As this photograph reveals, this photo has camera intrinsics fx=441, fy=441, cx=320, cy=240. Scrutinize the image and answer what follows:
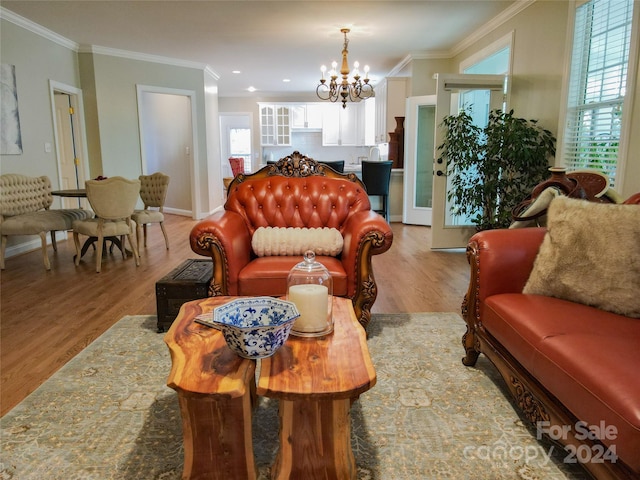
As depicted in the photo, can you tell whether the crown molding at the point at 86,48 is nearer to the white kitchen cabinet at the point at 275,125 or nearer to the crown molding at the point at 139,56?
the crown molding at the point at 139,56

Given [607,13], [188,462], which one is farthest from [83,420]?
[607,13]

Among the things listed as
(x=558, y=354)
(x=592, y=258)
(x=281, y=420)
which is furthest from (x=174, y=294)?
(x=592, y=258)

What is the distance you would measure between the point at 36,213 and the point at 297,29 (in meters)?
3.52

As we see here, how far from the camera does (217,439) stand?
1368 millimetres

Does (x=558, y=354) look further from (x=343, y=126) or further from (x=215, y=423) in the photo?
(x=343, y=126)

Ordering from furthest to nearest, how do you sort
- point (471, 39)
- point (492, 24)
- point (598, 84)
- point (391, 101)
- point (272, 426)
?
point (391, 101) < point (471, 39) < point (492, 24) < point (598, 84) < point (272, 426)

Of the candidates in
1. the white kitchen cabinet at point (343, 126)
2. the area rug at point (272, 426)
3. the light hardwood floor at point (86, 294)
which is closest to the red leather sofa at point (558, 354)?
the area rug at point (272, 426)

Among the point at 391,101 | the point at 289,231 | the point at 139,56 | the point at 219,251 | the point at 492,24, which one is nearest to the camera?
the point at 219,251

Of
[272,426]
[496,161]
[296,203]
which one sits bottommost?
[272,426]

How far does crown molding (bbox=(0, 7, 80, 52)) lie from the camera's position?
4.66m

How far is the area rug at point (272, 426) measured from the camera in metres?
1.58

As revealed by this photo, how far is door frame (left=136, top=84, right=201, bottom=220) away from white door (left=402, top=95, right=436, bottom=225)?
3509 mm

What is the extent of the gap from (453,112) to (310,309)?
187 inches

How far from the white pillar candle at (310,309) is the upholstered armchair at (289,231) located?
0.95 m
